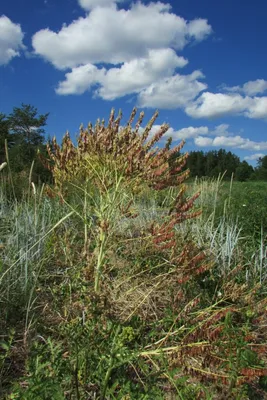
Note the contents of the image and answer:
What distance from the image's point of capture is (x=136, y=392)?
4.84 ft

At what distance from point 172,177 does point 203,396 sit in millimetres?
1336

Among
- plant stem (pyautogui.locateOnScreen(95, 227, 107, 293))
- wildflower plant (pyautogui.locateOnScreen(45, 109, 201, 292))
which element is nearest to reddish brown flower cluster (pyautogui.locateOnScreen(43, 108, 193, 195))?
wildflower plant (pyautogui.locateOnScreen(45, 109, 201, 292))

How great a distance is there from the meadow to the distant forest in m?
5.88

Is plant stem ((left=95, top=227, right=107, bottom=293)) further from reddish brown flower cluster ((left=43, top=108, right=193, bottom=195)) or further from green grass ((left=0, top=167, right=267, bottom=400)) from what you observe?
reddish brown flower cluster ((left=43, top=108, right=193, bottom=195))

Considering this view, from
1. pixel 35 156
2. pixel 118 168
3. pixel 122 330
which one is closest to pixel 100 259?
pixel 122 330

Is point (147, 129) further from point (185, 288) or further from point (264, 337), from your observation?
point (264, 337)

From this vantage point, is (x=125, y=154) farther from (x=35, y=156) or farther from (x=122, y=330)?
(x=35, y=156)

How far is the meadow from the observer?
154cm

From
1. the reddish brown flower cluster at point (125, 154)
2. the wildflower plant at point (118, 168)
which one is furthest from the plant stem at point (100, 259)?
the reddish brown flower cluster at point (125, 154)

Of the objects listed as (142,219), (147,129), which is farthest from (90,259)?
(142,219)

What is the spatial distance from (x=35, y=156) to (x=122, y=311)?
1537 cm

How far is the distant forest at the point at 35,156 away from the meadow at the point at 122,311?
19.3ft

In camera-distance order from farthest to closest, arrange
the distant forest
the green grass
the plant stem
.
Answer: the distant forest
the plant stem
the green grass

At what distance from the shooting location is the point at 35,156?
16.6 m
